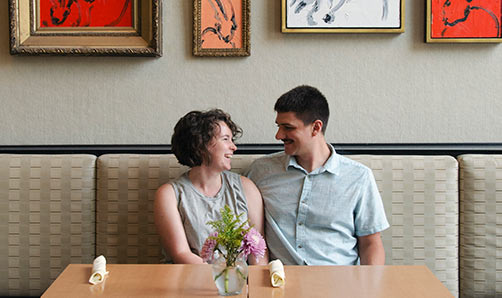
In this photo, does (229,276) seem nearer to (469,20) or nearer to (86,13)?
(86,13)

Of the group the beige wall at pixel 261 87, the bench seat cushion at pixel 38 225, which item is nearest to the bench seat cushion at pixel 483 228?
the beige wall at pixel 261 87

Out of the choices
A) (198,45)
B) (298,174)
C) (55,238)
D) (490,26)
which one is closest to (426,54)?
(490,26)

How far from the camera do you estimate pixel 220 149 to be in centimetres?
190

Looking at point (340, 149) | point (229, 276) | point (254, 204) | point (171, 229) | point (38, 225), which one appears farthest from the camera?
point (340, 149)

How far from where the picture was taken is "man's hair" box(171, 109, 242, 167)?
6.21 ft

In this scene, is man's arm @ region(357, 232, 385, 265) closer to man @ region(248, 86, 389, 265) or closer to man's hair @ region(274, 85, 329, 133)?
man @ region(248, 86, 389, 265)

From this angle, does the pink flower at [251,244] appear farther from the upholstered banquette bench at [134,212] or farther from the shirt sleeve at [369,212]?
the upholstered banquette bench at [134,212]

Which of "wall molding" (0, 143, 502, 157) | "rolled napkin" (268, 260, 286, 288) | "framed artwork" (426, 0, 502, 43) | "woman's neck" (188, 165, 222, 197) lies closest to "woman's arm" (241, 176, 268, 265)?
"woman's neck" (188, 165, 222, 197)

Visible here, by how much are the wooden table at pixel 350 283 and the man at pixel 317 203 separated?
1.59 ft

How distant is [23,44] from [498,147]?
2.18 m

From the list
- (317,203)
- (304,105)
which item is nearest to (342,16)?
(304,105)

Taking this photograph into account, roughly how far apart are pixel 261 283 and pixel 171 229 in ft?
1.80

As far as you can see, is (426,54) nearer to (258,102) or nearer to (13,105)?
(258,102)

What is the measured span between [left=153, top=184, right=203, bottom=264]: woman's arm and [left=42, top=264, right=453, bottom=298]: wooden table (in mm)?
280
